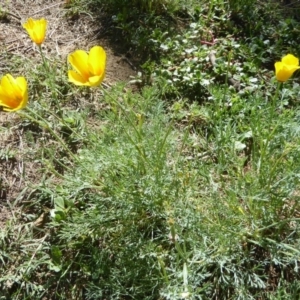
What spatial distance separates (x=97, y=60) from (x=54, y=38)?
1197mm

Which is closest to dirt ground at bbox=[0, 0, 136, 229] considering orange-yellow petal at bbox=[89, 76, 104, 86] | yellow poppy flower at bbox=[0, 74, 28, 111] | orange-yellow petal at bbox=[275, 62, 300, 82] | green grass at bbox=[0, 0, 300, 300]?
green grass at bbox=[0, 0, 300, 300]

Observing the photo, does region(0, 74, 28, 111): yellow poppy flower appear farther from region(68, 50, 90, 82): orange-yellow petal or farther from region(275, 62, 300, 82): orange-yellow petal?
region(275, 62, 300, 82): orange-yellow petal

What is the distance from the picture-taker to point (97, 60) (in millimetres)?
1650

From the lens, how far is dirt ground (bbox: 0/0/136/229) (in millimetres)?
2596

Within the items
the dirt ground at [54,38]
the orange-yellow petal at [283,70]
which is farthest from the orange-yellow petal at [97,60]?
the dirt ground at [54,38]

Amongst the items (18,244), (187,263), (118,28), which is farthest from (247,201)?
(118,28)

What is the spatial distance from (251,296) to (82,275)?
64 centimetres

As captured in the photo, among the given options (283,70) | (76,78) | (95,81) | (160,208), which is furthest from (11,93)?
(283,70)

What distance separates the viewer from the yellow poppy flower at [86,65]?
5.40 feet

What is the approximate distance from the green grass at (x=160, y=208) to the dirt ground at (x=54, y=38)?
20 cm

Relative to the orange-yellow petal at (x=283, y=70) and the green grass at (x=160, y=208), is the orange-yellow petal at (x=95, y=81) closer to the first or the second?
the green grass at (x=160, y=208)

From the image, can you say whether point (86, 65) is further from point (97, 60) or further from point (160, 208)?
point (160, 208)

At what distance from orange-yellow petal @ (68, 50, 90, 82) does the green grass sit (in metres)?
0.20

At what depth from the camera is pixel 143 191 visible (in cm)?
192
